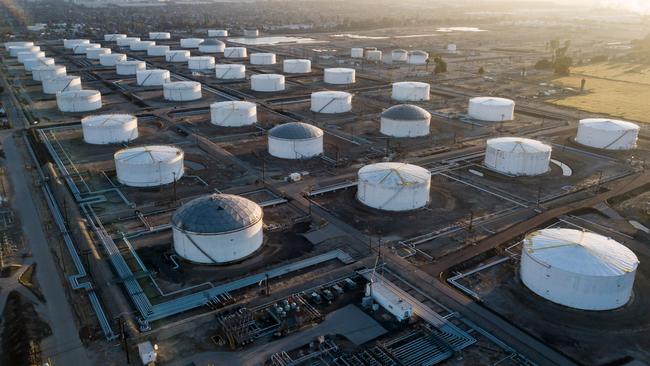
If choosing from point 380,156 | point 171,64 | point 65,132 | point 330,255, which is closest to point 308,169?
point 380,156

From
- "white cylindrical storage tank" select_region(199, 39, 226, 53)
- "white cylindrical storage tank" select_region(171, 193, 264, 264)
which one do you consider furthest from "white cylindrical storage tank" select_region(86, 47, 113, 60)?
"white cylindrical storage tank" select_region(171, 193, 264, 264)

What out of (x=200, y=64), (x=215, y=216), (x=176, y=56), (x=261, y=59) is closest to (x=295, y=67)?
(x=261, y=59)

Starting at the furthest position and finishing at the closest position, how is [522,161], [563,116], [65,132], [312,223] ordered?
1. [563,116]
2. [65,132]
3. [522,161]
4. [312,223]

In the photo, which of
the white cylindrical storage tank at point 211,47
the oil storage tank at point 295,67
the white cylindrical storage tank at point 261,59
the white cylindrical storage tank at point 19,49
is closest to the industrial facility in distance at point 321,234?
the oil storage tank at point 295,67

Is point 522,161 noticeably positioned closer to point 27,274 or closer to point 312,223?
point 312,223

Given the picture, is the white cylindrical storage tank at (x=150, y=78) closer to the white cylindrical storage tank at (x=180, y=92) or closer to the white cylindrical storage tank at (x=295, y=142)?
the white cylindrical storage tank at (x=180, y=92)

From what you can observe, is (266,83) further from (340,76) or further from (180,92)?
(180,92)
